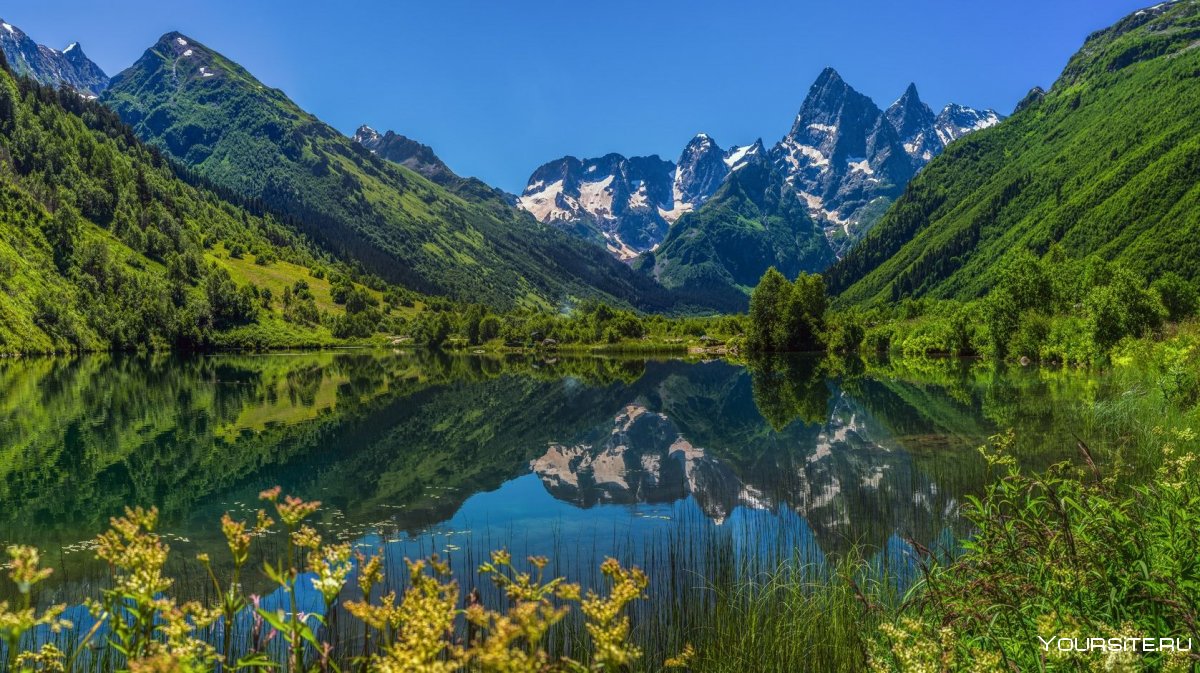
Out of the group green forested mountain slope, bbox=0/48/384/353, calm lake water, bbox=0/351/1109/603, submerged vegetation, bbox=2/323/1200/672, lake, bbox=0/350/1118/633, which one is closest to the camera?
submerged vegetation, bbox=2/323/1200/672

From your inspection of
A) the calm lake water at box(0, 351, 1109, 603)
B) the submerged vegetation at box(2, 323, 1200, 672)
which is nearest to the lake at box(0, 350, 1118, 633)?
the calm lake water at box(0, 351, 1109, 603)

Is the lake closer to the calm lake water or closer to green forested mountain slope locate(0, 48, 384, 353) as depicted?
the calm lake water

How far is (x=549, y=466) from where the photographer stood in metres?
33.8

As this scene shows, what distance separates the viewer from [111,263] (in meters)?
171

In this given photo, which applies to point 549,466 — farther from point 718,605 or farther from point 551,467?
point 718,605

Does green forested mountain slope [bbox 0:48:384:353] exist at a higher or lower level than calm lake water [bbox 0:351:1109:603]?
higher

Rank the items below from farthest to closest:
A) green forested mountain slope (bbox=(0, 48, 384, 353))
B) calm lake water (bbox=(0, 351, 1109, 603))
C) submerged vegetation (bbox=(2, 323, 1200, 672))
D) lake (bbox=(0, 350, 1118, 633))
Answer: green forested mountain slope (bbox=(0, 48, 384, 353)), calm lake water (bbox=(0, 351, 1109, 603)), lake (bbox=(0, 350, 1118, 633)), submerged vegetation (bbox=(2, 323, 1200, 672))

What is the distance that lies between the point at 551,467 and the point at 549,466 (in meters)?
0.34

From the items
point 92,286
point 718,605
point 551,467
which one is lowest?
point 718,605

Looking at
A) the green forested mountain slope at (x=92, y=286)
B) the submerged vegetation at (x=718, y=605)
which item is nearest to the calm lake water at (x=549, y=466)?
the submerged vegetation at (x=718, y=605)

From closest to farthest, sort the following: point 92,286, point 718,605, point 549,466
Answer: point 718,605 < point 549,466 < point 92,286

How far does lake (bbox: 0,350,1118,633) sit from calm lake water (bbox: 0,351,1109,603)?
0.52ft

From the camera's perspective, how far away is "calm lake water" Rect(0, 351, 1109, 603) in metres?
19.4

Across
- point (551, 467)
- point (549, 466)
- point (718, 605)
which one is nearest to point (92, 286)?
point (549, 466)
